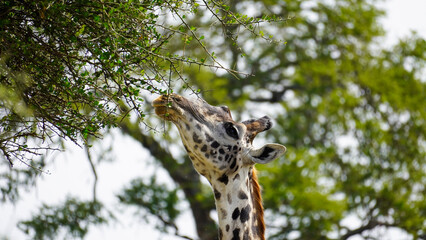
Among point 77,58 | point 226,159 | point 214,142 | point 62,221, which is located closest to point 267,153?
point 226,159

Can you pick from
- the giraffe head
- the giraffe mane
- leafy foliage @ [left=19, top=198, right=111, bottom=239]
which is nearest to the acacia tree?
the giraffe head

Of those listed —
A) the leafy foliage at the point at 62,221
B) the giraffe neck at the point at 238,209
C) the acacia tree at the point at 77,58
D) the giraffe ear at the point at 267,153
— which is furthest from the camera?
the leafy foliage at the point at 62,221

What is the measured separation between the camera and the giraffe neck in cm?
682

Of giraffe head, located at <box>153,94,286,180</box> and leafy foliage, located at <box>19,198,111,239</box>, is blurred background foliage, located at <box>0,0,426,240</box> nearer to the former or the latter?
leafy foliage, located at <box>19,198,111,239</box>

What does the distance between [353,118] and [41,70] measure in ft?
51.9

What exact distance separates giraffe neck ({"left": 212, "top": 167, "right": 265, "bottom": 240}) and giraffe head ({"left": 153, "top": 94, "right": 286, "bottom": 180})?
0.08m

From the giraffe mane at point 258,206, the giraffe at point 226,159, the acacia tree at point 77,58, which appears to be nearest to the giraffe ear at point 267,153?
the giraffe at point 226,159

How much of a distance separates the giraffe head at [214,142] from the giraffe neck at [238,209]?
3.3 inches

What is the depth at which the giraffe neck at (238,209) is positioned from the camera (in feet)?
22.4

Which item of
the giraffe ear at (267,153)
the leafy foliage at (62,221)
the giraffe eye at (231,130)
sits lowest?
the giraffe ear at (267,153)

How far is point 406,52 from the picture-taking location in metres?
21.4

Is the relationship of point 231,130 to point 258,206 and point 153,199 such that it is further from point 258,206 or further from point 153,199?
point 153,199

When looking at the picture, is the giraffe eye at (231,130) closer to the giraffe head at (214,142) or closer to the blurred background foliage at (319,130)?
the giraffe head at (214,142)

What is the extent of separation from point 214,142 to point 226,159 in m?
0.19
